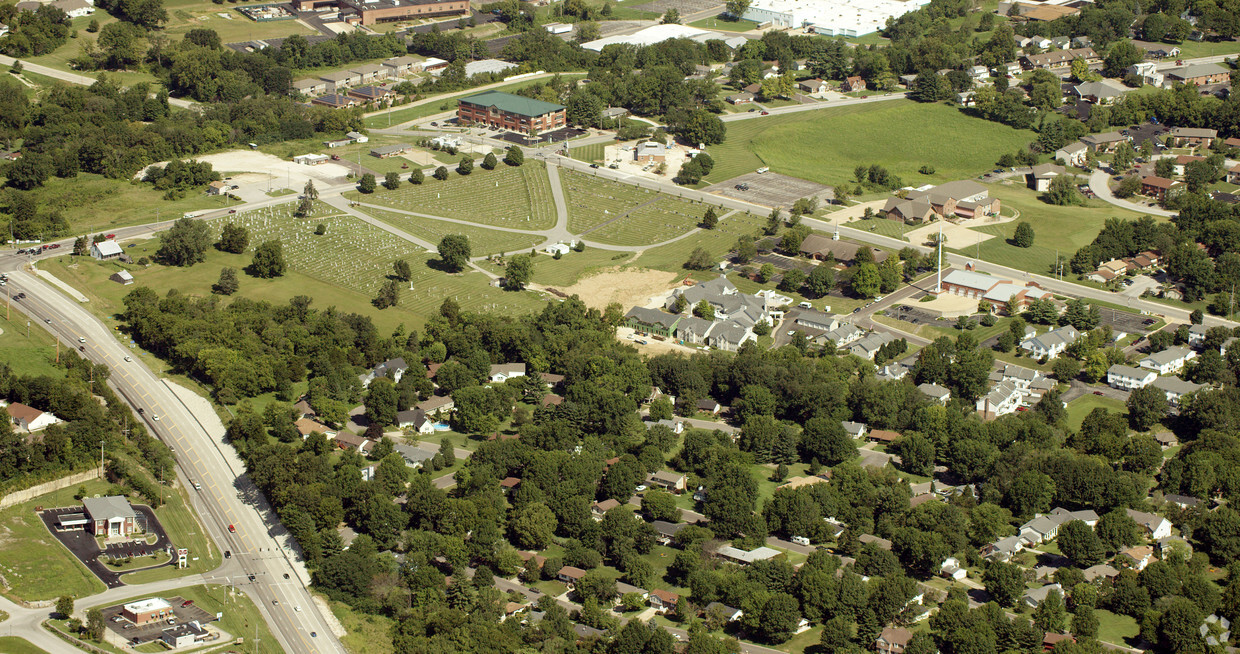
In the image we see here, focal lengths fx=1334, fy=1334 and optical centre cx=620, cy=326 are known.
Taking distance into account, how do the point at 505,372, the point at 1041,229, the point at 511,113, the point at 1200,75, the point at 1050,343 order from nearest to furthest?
1. the point at 505,372
2. the point at 1050,343
3. the point at 1041,229
4. the point at 511,113
5. the point at 1200,75

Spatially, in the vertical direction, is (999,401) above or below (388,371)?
below

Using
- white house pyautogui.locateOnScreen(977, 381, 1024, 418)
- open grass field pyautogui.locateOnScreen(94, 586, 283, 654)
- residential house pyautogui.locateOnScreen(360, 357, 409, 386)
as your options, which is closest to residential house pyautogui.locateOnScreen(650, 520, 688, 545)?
Answer: open grass field pyautogui.locateOnScreen(94, 586, 283, 654)

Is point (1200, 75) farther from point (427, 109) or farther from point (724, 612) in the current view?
point (724, 612)

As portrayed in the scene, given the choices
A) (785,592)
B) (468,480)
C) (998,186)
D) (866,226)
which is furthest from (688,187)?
(785,592)

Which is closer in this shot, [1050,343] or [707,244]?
[1050,343]

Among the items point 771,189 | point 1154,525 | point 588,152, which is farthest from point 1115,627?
point 588,152

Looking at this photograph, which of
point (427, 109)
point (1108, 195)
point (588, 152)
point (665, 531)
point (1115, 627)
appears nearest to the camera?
point (1115, 627)

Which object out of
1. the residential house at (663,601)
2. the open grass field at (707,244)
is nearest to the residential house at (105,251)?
the open grass field at (707,244)
